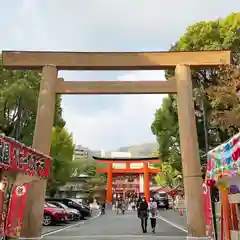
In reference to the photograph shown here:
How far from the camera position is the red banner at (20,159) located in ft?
21.3

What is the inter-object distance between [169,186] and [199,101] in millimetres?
34812

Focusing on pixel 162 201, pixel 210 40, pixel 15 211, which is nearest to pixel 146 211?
pixel 15 211

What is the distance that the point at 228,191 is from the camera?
7520mm

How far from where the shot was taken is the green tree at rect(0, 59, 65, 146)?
2058 centimetres

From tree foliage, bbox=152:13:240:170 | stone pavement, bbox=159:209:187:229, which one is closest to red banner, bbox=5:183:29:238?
tree foliage, bbox=152:13:240:170

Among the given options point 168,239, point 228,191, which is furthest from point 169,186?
point 228,191

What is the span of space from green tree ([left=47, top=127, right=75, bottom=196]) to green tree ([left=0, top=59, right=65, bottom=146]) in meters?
6.65

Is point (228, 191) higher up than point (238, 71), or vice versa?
point (238, 71)

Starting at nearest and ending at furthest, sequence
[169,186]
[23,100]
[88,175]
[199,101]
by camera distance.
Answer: [199,101] < [23,100] < [169,186] < [88,175]

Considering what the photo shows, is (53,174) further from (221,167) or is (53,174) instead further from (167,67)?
(221,167)

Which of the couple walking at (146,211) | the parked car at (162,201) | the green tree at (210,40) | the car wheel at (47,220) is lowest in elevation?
the car wheel at (47,220)

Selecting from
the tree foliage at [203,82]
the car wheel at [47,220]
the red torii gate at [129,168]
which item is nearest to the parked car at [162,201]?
the red torii gate at [129,168]

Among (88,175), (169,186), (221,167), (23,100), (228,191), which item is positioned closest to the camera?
(221,167)

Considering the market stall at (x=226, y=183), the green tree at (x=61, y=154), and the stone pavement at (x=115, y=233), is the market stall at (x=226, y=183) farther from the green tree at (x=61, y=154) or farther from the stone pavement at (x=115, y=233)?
the green tree at (x=61, y=154)
